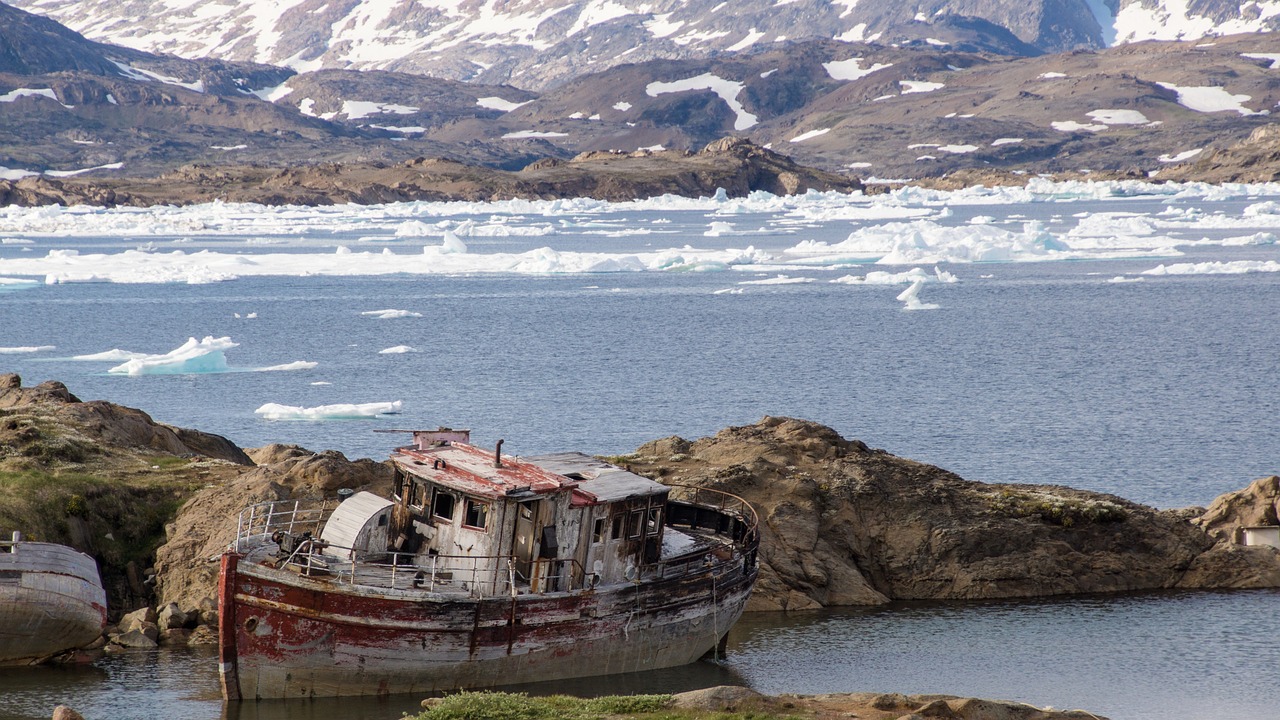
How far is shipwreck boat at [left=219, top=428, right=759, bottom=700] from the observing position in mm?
21969

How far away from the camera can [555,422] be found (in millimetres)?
50562

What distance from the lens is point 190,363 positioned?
60.4 meters

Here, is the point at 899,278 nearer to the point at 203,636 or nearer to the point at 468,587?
the point at 203,636

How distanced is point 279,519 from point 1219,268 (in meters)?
89.3

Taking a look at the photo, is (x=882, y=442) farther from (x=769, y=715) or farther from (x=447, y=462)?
(x=769, y=715)

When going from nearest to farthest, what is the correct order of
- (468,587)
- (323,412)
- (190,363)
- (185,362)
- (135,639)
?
(468,587)
(135,639)
(323,412)
(185,362)
(190,363)

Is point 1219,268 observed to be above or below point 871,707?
above

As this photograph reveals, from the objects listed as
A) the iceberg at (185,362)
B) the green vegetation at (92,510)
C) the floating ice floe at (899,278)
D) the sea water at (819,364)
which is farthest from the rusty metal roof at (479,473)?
the floating ice floe at (899,278)

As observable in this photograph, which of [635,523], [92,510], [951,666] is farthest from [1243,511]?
[92,510]

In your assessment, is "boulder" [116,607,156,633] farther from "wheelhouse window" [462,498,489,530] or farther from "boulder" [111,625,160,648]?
"wheelhouse window" [462,498,489,530]

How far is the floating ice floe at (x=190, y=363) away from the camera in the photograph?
192ft

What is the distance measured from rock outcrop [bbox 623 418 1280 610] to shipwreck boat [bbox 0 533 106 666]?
40.2 ft

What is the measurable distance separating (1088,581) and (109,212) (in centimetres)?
19070

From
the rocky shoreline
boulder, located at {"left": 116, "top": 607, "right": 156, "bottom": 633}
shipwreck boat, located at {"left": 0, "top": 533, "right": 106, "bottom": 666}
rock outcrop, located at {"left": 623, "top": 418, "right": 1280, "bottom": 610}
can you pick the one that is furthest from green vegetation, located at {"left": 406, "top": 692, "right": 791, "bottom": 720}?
rock outcrop, located at {"left": 623, "top": 418, "right": 1280, "bottom": 610}
